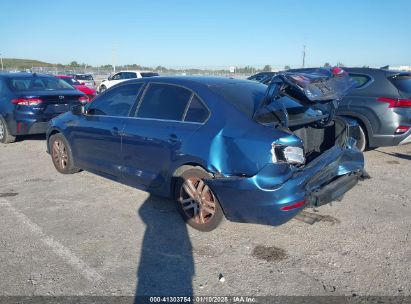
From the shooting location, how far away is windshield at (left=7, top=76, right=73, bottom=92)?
331 inches

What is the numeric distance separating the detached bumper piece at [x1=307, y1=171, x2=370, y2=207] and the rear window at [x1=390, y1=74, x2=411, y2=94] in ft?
10.2

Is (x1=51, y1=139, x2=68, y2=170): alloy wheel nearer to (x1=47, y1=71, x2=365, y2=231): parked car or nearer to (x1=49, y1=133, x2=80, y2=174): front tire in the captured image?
(x1=49, y1=133, x2=80, y2=174): front tire

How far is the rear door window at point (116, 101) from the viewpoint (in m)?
4.87

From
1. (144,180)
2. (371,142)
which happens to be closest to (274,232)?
(144,180)

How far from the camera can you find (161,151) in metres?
4.27

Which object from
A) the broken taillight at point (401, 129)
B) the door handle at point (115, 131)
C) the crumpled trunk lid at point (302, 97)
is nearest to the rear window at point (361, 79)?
the broken taillight at point (401, 129)

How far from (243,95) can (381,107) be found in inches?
141

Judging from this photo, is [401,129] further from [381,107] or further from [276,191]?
[276,191]

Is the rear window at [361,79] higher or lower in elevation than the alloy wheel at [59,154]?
higher

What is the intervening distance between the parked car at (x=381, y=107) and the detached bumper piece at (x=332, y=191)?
2.75 meters

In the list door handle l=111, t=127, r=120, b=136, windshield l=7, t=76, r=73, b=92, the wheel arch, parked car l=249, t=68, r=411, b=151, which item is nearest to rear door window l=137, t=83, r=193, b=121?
door handle l=111, t=127, r=120, b=136

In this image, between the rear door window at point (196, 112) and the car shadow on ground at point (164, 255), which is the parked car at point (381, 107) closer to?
the rear door window at point (196, 112)

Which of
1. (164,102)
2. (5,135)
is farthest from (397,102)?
(5,135)

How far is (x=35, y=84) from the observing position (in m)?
8.65
